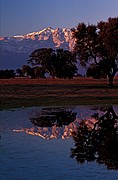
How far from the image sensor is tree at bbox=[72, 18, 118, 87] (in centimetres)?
7079

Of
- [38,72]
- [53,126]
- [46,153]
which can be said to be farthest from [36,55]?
[46,153]

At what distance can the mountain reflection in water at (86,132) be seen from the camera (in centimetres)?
1793

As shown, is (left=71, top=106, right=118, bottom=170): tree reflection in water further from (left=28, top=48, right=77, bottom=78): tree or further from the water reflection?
(left=28, top=48, right=77, bottom=78): tree

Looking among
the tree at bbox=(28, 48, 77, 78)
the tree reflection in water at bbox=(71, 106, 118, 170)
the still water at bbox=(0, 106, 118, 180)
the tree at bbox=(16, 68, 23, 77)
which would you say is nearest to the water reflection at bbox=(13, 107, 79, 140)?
the still water at bbox=(0, 106, 118, 180)

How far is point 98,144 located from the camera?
67.5 ft

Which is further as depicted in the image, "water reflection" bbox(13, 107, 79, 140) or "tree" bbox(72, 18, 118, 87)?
"tree" bbox(72, 18, 118, 87)

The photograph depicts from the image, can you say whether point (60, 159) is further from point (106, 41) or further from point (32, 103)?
point (106, 41)

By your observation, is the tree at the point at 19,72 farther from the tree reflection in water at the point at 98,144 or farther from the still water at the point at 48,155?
the tree reflection in water at the point at 98,144

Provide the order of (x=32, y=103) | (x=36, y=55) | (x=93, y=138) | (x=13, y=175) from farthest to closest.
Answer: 1. (x=36, y=55)
2. (x=32, y=103)
3. (x=93, y=138)
4. (x=13, y=175)

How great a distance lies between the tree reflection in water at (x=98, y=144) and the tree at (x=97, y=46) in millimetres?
42463

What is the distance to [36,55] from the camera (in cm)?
12262

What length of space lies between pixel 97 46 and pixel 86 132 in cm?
4879

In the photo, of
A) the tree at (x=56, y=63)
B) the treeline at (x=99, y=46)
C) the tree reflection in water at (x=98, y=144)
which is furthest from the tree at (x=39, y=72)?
the tree reflection in water at (x=98, y=144)

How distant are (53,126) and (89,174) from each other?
44.9ft
